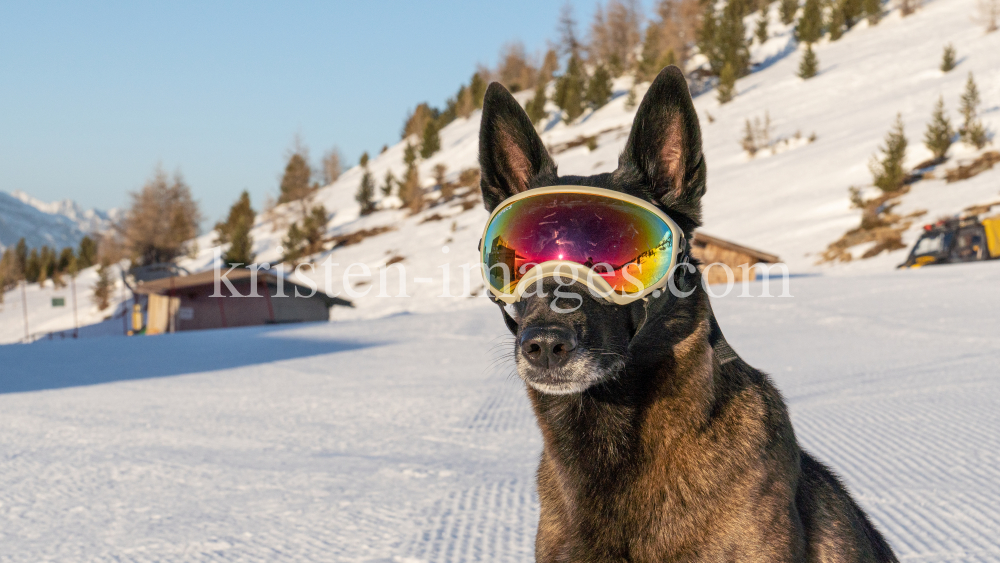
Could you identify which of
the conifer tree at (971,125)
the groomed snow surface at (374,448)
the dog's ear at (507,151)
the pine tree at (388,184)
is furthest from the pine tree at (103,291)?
the dog's ear at (507,151)

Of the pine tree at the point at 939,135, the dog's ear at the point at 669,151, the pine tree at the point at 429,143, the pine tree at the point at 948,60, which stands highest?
the pine tree at the point at 429,143

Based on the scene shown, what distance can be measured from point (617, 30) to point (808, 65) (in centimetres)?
3835

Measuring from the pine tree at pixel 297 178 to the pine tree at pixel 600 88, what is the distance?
28.3 m

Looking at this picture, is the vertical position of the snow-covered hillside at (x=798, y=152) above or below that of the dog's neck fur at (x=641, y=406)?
above

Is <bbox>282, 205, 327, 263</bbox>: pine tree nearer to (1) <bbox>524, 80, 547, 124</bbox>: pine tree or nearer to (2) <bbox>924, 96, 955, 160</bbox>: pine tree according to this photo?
(1) <bbox>524, 80, 547, 124</bbox>: pine tree

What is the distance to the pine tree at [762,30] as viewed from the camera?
62.9 meters

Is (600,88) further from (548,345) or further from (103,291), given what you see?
(548,345)

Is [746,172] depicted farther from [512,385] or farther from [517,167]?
[517,167]

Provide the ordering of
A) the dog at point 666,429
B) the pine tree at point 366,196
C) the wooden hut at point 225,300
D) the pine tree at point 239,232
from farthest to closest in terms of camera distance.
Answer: the pine tree at point 366,196 → the pine tree at point 239,232 → the wooden hut at point 225,300 → the dog at point 666,429

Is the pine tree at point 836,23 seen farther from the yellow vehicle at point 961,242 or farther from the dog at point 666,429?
the dog at point 666,429

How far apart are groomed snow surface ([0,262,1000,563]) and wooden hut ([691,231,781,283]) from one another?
16.0 metres

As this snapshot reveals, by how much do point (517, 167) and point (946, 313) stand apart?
11087 millimetres

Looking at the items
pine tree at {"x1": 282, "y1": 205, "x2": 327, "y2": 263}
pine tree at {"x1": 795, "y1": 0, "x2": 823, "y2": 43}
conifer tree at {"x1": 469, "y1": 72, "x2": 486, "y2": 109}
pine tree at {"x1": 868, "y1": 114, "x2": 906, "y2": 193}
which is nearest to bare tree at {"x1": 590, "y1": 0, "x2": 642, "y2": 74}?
conifer tree at {"x1": 469, "y1": 72, "x2": 486, "y2": 109}

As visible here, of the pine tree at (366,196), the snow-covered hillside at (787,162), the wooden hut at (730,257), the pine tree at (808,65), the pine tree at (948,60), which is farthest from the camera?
the pine tree at (366,196)
